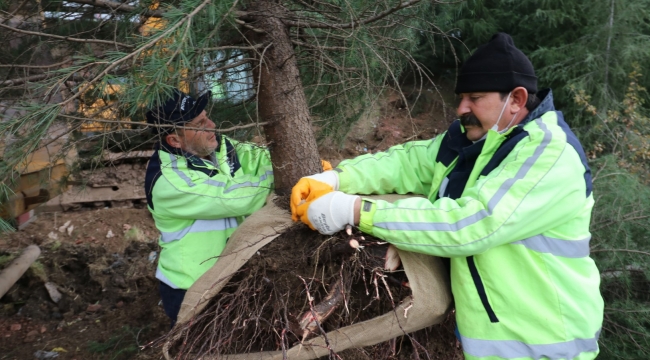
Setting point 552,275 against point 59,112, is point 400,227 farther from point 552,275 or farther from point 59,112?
point 59,112

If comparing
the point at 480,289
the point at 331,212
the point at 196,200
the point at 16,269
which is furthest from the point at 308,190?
the point at 16,269

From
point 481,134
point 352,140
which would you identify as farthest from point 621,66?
point 481,134

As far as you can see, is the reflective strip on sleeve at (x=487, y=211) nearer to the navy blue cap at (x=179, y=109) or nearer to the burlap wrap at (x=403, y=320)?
the burlap wrap at (x=403, y=320)

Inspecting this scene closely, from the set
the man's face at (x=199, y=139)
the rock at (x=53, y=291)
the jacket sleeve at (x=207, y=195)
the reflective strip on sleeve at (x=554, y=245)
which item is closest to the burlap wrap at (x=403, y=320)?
the reflective strip on sleeve at (x=554, y=245)

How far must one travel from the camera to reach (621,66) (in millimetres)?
7055

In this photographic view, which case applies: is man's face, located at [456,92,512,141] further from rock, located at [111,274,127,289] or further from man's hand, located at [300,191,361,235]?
rock, located at [111,274,127,289]

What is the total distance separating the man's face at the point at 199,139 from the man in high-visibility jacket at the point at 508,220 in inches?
31.6

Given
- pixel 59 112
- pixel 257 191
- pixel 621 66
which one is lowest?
pixel 621 66

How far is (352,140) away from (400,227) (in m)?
5.86

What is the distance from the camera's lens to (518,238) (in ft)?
5.23

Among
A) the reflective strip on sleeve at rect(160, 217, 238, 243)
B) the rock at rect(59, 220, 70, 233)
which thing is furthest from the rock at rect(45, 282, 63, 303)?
the reflective strip on sleeve at rect(160, 217, 238, 243)

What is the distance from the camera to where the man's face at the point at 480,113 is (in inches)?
70.3

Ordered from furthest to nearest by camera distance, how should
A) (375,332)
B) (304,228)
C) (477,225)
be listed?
(304,228), (375,332), (477,225)

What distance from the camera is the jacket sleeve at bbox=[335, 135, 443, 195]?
2131 mm
